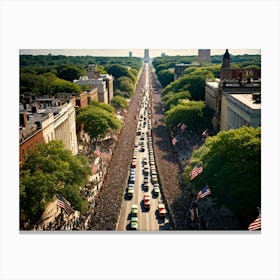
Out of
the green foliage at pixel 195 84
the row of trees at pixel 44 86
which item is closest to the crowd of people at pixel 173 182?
the green foliage at pixel 195 84

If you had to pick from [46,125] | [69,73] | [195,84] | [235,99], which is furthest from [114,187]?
[69,73]

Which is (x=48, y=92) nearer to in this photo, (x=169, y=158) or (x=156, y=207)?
(x=169, y=158)

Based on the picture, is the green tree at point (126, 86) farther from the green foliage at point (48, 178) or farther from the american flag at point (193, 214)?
the american flag at point (193, 214)

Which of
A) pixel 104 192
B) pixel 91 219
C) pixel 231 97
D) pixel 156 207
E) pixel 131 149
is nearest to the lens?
pixel 91 219

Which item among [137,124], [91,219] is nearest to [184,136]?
[137,124]

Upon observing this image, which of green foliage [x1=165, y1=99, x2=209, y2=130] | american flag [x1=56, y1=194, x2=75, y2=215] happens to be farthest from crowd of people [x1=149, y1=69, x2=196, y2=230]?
american flag [x1=56, y1=194, x2=75, y2=215]

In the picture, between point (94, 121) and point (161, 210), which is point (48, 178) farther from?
point (94, 121)

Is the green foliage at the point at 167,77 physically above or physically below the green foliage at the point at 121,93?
above
